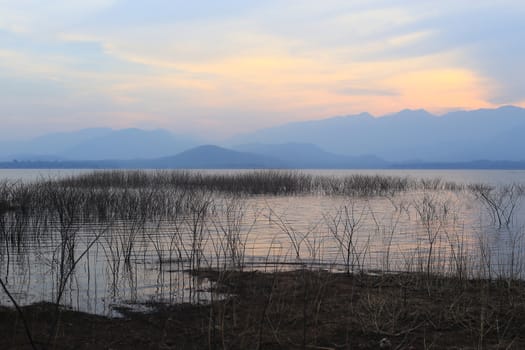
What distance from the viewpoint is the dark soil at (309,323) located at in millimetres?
5059

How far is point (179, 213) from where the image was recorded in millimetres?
19375

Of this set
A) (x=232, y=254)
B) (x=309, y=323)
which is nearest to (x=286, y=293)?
(x=232, y=254)

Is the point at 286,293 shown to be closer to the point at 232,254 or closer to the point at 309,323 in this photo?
the point at 232,254

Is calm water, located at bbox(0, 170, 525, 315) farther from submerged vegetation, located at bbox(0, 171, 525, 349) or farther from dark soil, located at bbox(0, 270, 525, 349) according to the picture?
dark soil, located at bbox(0, 270, 525, 349)

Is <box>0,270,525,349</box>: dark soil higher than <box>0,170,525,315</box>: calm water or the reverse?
higher

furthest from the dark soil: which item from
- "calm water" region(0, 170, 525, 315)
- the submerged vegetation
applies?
"calm water" region(0, 170, 525, 315)

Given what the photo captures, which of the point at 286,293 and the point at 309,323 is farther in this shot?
the point at 286,293

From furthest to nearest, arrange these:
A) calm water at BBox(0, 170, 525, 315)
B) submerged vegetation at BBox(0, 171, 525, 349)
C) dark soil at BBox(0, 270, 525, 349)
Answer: calm water at BBox(0, 170, 525, 315), submerged vegetation at BBox(0, 171, 525, 349), dark soil at BBox(0, 270, 525, 349)

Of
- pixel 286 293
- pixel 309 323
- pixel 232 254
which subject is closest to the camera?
pixel 309 323

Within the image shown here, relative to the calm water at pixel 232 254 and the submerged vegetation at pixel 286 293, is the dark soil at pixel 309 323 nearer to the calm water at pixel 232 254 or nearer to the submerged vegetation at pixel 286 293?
the submerged vegetation at pixel 286 293

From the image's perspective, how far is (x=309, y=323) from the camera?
5785 millimetres

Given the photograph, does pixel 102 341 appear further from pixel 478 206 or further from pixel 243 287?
pixel 478 206

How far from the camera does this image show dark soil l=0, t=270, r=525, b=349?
5059mm

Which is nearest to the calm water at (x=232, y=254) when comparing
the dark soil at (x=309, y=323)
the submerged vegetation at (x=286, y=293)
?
the submerged vegetation at (x=286, y=293)
